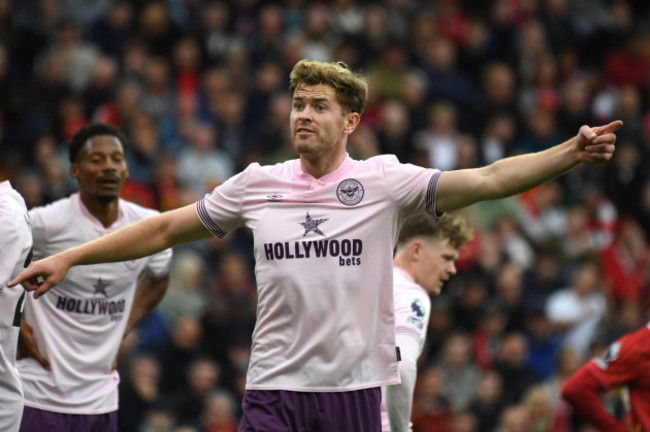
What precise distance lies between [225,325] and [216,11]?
16.9 ft

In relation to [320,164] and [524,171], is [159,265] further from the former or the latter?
[524,171]

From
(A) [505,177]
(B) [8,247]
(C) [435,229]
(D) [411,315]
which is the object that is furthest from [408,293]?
(B) [8,247]

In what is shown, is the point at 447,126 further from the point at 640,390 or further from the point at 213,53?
the point at 640,390

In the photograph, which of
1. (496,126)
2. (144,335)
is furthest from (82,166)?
(496,126)

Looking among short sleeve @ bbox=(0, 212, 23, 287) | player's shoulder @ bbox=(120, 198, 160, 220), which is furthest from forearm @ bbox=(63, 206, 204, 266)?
player's shoulder @ bbox=(120, 198, 160, 220)

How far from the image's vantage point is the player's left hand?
5445 mm

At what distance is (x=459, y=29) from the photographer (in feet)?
60.1

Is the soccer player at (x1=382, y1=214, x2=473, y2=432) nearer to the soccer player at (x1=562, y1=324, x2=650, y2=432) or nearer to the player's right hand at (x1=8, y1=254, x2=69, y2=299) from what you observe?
the soccer player at (x1=562, y1=324, x2=650, y2=432)

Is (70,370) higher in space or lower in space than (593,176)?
lower

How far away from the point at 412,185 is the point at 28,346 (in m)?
2.83

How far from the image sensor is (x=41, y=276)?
5.93m

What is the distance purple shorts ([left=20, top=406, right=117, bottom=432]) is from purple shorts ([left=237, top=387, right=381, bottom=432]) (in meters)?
1.83

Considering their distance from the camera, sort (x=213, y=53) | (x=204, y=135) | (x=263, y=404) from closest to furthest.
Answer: (x=263, y=404)
(x=204, y=135)
(x=213, y=53)

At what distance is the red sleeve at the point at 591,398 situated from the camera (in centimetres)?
798
